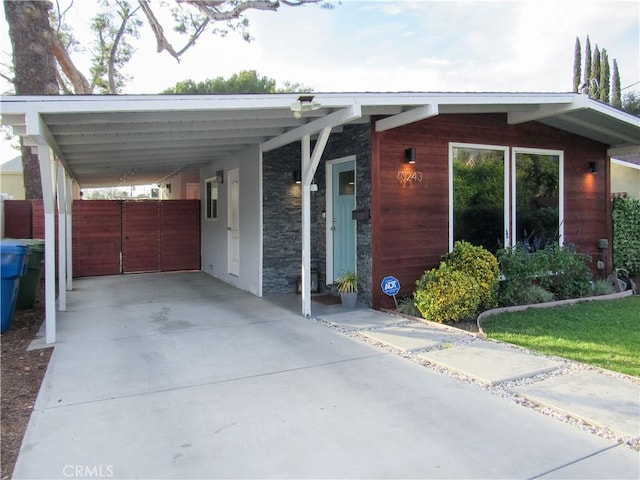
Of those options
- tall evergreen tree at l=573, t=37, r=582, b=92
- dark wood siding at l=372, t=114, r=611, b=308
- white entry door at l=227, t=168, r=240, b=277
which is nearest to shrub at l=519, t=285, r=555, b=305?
dark wood siding at l=372, t=114, r=611, b=308

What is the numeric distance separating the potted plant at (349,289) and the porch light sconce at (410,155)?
6.21 ft

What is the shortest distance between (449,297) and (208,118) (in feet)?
12.1

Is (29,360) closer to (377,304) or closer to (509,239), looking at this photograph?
(377,304)

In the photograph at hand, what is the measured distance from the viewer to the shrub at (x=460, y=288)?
19.4 ft

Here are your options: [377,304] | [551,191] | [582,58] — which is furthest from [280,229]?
[582,58]

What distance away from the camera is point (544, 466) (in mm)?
2625

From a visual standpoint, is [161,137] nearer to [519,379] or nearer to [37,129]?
[37,129]

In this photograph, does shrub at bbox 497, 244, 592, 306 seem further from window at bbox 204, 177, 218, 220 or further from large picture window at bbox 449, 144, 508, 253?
window at bbox 204, 177, 218, 220

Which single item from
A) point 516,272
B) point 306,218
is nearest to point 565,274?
point 516,272

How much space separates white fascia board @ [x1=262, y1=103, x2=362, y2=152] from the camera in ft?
17.5

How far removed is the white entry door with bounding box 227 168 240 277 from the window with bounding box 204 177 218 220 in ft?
3.42

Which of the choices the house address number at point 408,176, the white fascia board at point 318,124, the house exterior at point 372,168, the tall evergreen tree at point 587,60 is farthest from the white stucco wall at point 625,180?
the tall evergreen tree at point 587,60

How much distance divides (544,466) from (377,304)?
4199 millimetres

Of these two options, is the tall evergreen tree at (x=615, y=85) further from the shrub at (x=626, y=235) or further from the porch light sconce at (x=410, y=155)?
the porch light sconce at (x=410, y=155)
